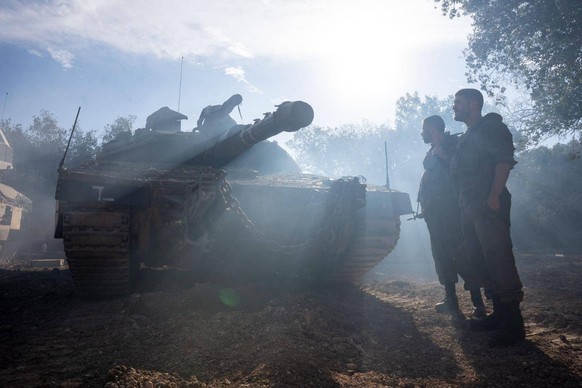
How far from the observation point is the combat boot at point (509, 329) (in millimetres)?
3133

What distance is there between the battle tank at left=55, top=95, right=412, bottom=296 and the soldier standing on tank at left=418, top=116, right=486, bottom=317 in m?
0.77

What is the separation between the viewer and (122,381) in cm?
231

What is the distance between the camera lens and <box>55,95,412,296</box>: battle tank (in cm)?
421

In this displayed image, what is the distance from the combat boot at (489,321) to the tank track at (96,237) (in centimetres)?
341

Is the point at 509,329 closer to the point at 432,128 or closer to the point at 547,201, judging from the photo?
the point at 432,128

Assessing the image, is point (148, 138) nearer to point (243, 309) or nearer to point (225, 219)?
point (225, 219)

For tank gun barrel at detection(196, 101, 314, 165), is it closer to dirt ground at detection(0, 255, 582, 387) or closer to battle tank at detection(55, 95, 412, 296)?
battle tank at detection(55, 95, 412, 296)

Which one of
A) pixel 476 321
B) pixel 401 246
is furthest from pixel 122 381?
pixel 401 246

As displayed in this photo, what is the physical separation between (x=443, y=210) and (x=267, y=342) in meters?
2.51

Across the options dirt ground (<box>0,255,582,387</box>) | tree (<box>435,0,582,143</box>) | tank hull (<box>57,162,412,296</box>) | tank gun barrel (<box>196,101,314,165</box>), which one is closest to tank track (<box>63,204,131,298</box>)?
tank hull (<box>57,162,412,296</box>)

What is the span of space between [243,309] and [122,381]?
216 cm

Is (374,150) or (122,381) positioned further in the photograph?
A: (374,150)

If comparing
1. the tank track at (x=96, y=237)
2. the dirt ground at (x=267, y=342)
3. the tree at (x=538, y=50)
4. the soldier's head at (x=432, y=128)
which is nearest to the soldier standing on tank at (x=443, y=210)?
the soldier's head at (x=432, y=128)

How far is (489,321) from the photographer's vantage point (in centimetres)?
357
